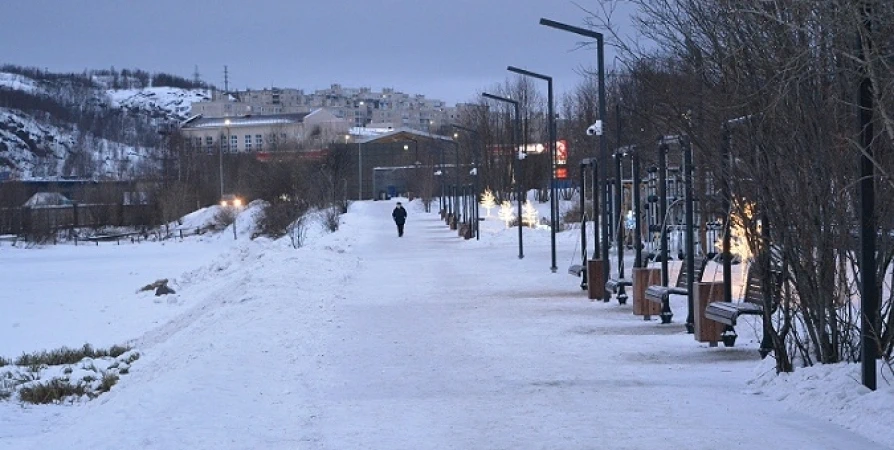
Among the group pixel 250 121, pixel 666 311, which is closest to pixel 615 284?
pixel 666 311

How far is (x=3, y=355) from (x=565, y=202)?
48.2 metres

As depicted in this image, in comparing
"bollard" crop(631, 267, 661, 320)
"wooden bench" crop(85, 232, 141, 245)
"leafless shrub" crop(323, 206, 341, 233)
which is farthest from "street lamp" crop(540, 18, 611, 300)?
"wooden bench" crop(85, 232, 141, 245)

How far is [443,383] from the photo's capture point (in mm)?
12508

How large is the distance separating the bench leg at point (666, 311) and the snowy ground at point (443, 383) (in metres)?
0.16

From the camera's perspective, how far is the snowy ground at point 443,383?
32.1 ft

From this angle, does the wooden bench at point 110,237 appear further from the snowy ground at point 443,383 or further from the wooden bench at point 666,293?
the wooden bench at point 666,293

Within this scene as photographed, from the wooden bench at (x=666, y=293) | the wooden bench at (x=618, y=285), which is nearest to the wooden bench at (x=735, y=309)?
the wooden bench at (x=666, y=293)

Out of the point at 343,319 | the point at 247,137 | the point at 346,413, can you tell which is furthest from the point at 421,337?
the point at 247,137

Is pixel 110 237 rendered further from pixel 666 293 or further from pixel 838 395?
pixel 838 395

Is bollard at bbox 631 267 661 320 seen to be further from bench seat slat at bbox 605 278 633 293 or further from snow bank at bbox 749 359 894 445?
snow bank at bbox 749 359 894 445

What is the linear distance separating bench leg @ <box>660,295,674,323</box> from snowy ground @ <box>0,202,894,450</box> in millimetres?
158

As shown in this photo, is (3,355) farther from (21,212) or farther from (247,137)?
(247,137)

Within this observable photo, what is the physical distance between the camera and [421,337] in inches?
652

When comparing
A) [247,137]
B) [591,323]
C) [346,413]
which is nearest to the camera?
[346,413]
